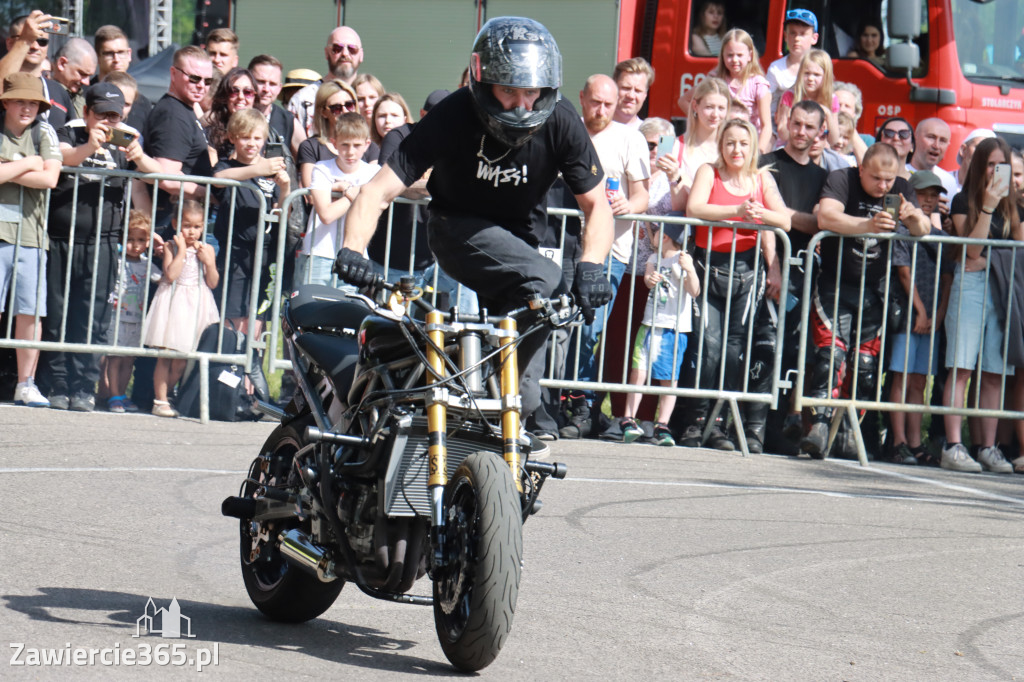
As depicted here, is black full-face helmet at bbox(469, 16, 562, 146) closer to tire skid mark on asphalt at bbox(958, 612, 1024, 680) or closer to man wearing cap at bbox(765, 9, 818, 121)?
tire skid mark on asphalt at bbox(958, 612, 1024, 680)

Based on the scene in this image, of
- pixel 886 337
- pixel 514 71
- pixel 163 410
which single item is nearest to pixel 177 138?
pixel 163 410

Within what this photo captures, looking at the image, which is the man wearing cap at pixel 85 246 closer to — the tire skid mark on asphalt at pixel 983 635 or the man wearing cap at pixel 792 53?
the man wearing cap at pixel 792 53

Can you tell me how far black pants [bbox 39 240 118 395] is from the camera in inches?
402

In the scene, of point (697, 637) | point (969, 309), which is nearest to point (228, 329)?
point (969, 309)

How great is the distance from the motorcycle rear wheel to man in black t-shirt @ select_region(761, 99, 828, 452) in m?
5.77

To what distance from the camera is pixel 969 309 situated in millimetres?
10500

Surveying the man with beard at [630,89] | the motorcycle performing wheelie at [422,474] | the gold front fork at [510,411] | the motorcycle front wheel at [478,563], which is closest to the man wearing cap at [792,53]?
the man with beard at [630,89]

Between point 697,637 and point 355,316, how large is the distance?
1648 millimetres

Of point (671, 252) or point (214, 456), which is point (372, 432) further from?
point (671, 252)

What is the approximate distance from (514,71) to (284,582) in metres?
1.89

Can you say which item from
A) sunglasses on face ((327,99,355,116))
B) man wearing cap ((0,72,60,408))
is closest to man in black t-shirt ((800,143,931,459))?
sunglasses on face ((327,99,355,116))

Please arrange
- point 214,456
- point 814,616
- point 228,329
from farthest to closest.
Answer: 1. point 228,329
2. point 214,456
3. point 814,616

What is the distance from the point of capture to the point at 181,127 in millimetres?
10742

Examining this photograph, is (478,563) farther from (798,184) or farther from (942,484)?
(798,184)
